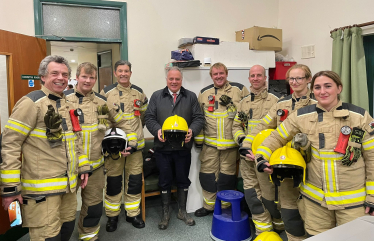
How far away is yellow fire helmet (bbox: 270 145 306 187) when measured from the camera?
180cm

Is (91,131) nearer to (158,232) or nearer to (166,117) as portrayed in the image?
(166,117)

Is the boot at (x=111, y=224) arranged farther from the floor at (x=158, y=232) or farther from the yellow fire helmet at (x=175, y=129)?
the yellow fire helmet at (x=175, y=129)

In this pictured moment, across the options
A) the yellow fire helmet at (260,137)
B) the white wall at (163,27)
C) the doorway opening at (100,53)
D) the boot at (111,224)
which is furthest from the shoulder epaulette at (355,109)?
the doorway opening at (100,53)

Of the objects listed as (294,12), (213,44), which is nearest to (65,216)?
(213,44)

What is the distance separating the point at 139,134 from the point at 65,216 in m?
1.27

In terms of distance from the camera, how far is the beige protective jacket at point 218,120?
3066 mm

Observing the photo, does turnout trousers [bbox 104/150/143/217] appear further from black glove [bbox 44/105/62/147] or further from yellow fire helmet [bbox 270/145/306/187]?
yellow fire helmet [bbox 270/145/306/187]

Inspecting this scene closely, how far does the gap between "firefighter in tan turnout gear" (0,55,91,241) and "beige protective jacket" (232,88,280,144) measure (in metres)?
1.70

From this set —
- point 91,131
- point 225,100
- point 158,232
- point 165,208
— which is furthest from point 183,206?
point 91,131

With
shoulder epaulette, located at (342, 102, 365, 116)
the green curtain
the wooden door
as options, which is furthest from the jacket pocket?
the green curtain

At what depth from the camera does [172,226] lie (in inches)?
121

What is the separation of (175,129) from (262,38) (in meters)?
2.47

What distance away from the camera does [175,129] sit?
8.43 feet

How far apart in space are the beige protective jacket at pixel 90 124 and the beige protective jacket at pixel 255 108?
140cm
